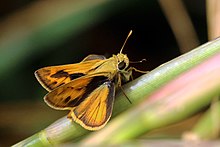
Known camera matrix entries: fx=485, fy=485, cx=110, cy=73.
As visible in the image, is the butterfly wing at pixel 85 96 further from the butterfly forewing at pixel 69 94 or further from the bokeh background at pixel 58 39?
the bokeh background at pixel 58 39

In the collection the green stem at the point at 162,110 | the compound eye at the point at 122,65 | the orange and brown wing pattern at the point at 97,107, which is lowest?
the orange and brown wing pattern at the point at 97,107

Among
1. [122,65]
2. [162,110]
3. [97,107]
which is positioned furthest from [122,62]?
[162,110]

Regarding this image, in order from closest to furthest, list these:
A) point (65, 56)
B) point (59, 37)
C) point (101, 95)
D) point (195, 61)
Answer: point (195, 61) → point (101, 95) → point (59, 37) → point (65, 56)

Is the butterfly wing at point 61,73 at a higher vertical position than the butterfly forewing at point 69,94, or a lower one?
higher

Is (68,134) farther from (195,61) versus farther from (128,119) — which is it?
(128,119)

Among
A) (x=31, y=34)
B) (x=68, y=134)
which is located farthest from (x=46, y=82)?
(x=31, y=34)

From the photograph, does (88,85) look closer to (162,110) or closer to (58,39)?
(162,110)

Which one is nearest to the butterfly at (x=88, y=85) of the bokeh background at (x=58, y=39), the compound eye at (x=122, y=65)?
the compound eye at (x=122, y=65)

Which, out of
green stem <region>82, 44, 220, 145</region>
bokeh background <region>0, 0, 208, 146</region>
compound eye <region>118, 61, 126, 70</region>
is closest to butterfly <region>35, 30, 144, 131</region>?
compound eye <region>118, 61, 126, 70</region>
